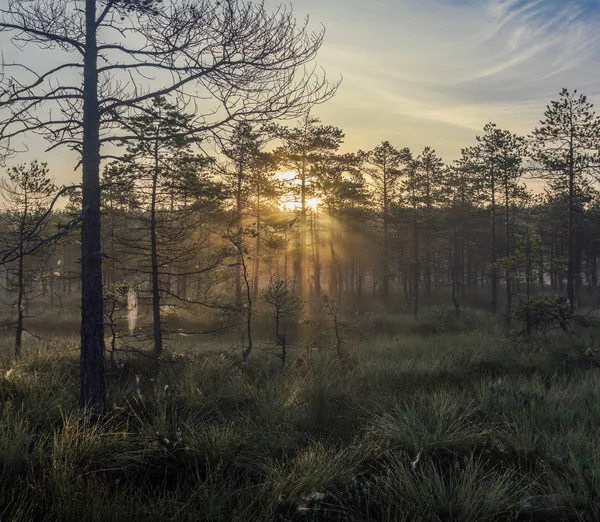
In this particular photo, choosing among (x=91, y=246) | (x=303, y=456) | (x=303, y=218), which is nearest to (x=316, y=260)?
(x=303, y=218)

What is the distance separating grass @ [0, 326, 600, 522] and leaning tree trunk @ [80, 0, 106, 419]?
47cm

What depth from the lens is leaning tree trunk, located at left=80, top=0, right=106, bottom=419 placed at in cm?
507

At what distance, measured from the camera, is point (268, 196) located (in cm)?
2648

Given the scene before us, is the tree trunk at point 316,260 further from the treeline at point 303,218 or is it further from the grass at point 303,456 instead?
the grass at point 303,456

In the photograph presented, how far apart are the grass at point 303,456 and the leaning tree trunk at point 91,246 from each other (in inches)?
18.6

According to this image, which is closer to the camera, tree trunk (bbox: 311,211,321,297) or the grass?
the grass

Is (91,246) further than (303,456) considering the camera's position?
Yes

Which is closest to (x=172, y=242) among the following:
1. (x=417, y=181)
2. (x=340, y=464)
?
(x=340, y=464)

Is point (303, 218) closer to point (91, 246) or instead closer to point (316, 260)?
point (316, 260)

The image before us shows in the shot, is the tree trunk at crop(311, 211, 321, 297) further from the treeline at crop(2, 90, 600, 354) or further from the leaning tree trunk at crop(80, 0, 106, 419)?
the leaning tree trunk at crop(80, 0, 106, 419)

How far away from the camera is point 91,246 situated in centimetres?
511

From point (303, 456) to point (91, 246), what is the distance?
3.63 m

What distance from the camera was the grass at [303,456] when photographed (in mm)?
3080

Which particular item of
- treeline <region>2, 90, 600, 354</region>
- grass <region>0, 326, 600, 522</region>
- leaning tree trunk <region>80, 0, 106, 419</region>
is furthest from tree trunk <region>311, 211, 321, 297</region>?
leaning tree trunk <region>80, 0, 106, 419</region>
